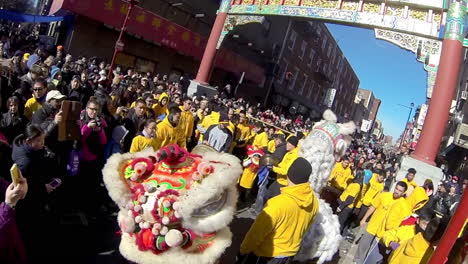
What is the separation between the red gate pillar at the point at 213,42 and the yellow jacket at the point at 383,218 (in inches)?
395

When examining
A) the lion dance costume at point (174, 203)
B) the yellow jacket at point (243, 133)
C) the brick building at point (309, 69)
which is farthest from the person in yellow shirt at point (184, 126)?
the brick building at point (309, 69)

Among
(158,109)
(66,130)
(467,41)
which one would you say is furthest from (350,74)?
(66,130)

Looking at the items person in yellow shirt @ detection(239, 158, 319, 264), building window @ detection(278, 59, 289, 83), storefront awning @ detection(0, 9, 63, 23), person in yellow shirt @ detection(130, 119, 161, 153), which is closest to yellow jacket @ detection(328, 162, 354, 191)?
person in yellow shirt @ detection(130, 119, 161, 153)

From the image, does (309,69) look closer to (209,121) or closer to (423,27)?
(423,27)

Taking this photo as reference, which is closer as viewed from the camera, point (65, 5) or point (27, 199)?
point (27, 199)

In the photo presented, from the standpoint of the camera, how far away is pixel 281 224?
2889 mm

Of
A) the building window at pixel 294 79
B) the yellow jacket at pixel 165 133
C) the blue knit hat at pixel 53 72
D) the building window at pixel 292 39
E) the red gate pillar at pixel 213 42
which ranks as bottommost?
the yellow jacket at pixel 165 133

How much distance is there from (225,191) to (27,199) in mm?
1945

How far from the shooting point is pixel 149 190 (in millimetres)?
2291

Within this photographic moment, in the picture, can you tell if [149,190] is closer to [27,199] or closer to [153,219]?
[153,219]

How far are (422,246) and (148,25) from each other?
15.6 meters

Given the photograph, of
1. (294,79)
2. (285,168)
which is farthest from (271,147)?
(294,79)

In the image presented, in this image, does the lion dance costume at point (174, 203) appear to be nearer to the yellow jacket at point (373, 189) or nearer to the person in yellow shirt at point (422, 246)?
the person in yellow shirt at point (422, 246)

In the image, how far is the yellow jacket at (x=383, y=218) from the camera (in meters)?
4.57
